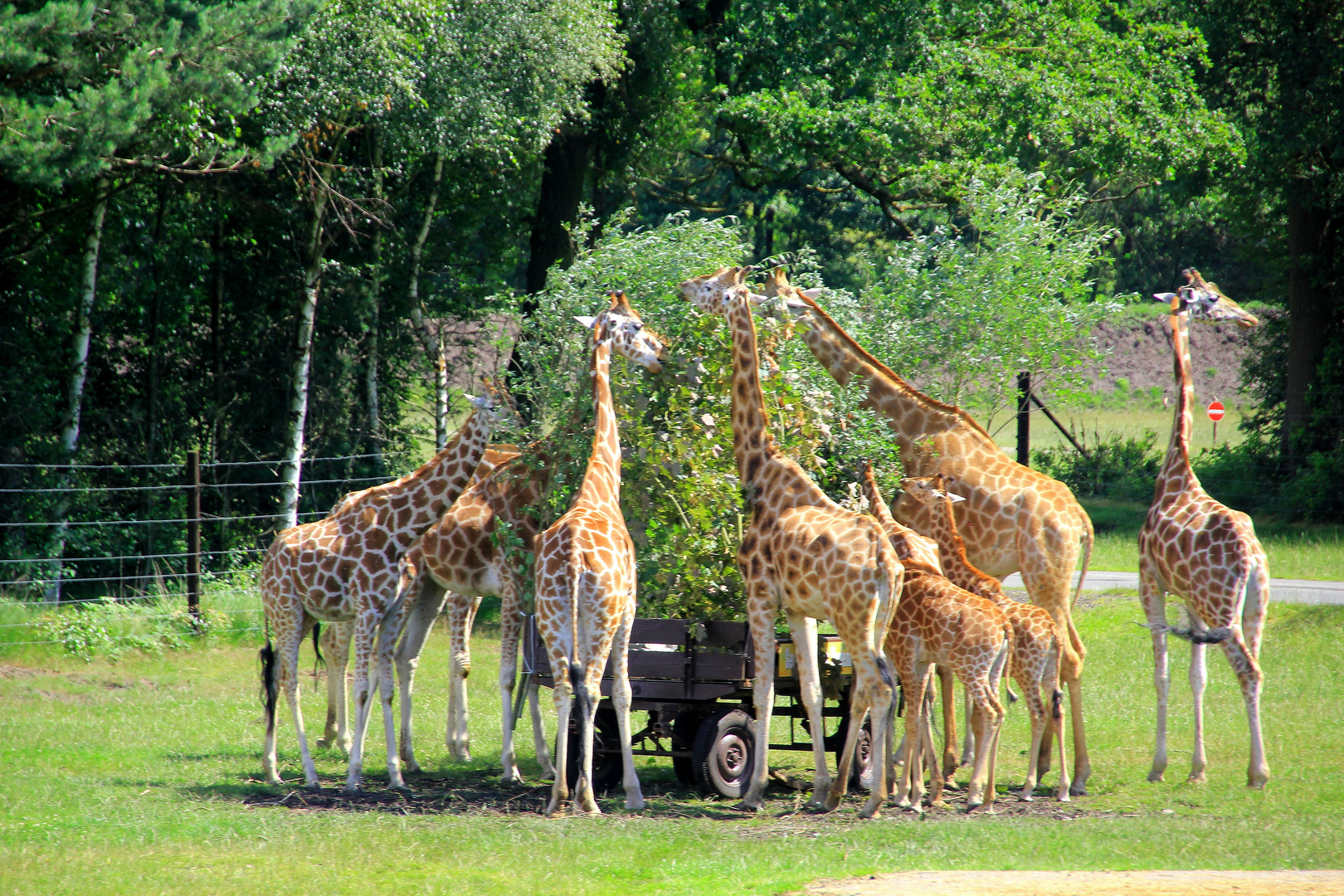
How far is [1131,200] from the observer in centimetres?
4469

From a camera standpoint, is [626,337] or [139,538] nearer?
[626,337]

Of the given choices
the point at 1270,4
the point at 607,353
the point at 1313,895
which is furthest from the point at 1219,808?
the point at 1270,4

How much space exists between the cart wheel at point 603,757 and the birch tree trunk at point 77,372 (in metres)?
8.82

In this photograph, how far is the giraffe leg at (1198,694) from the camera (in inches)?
367

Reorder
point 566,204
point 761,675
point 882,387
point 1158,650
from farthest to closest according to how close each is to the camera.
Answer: point 566,204
point 882,387
point 1158,650
point 761,675

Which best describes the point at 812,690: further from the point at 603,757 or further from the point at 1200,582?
the point at 1200,582

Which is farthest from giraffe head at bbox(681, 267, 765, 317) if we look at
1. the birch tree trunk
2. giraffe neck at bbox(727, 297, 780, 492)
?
the birch tree trunk

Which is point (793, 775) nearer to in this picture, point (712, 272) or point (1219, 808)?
point (1219, 808)

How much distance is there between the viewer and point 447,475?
9773 millimetres

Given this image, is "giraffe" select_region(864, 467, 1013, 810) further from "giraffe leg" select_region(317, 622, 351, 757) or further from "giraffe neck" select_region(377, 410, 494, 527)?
"giraffe leg" select_region(317, 622, 351, 757)

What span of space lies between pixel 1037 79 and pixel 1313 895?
1481 centimetres

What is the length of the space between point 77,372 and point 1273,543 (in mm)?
17306

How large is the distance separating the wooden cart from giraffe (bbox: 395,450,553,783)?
0.44 meters

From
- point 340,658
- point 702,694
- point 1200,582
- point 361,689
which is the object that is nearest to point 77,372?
point 340,658
